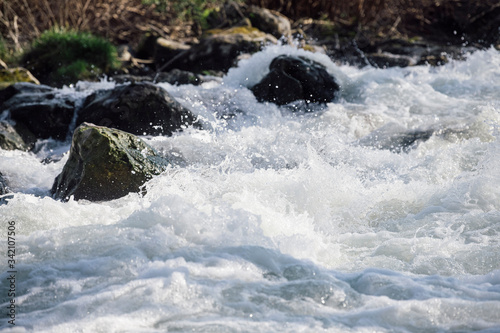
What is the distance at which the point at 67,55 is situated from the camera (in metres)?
11.1

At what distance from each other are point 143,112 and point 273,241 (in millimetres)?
3947

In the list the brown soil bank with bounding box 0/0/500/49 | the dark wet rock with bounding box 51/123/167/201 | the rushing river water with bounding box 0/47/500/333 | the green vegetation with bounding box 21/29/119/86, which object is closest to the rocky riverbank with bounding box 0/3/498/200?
the dark wet rock with bounding box 51/123/167/201

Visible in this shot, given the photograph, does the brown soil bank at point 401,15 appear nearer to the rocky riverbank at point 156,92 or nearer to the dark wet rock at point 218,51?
the rocky riverbank at point 156,92

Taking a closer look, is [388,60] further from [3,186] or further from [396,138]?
[3,186]

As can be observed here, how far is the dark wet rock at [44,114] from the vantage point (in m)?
7.64

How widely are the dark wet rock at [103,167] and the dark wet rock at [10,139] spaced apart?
2053 millimetres

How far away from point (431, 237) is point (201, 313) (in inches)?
80.3

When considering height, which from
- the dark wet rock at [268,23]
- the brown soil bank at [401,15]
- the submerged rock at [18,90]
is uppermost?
the brown soil bank at [401,15]

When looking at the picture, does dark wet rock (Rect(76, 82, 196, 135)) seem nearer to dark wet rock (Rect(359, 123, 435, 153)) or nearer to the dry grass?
dark wet rock (Rect(359, 123, 435, 153))

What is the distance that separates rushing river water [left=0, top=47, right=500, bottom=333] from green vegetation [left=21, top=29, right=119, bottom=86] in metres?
4.55

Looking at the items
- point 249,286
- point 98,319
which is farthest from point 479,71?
point 98,319

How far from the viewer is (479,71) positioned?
10.7 m

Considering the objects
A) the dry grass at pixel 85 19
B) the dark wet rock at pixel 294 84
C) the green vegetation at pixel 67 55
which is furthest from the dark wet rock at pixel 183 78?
the dry grass at pixel 85 19

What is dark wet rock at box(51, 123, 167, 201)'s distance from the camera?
4840 millimetres
